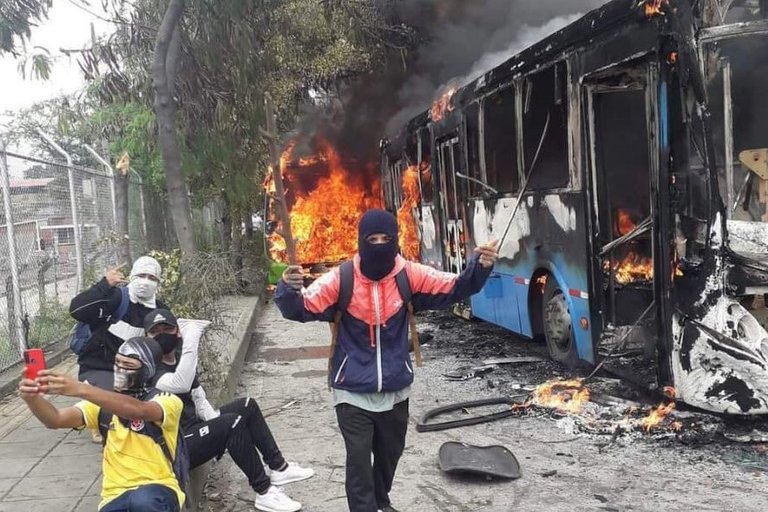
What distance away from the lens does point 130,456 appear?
10.5ft

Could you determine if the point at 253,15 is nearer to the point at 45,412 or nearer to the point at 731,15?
the point at 731,15

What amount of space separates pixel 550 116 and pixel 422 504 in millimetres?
3701

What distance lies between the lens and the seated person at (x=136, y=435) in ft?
10.2

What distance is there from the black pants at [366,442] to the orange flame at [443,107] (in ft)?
19.7

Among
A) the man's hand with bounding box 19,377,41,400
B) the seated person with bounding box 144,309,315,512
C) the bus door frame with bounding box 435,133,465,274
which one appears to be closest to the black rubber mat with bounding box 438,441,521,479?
the seated person with bounding box 144,309,315,512

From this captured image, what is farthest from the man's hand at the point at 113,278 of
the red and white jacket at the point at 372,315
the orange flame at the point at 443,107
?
the orange flame at the point at 443,107

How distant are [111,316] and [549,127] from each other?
4.04 m

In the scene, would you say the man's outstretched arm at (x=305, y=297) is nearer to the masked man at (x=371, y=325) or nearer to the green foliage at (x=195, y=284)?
the masked man at (x=371, y=325)

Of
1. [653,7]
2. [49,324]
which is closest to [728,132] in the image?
[653,7]

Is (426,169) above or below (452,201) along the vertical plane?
above

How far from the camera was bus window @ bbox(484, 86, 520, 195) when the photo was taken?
7.33 m

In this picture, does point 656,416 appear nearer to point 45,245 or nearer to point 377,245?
point 377,245

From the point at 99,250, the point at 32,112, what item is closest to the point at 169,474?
the point at 99,250

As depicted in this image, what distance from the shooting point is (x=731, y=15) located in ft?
15.7
